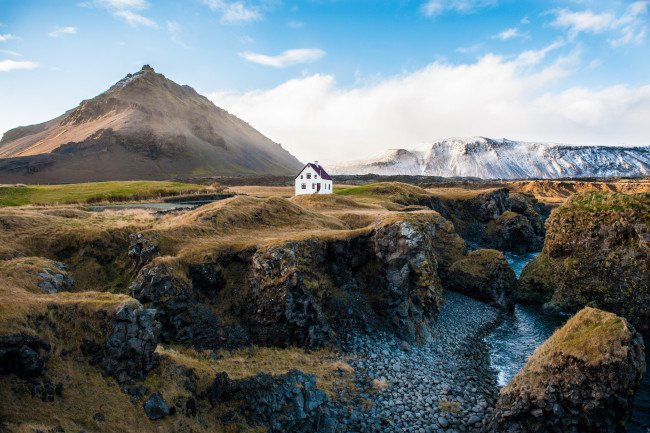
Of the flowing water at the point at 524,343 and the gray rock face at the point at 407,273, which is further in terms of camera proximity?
the gray rock face at the point at 407,273

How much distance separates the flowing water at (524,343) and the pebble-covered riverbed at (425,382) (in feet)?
3.32

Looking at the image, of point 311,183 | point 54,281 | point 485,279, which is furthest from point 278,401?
point 311,183

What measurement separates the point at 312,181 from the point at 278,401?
6297 centimetres

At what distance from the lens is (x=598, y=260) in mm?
33219

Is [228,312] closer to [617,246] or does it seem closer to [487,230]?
[617,246]

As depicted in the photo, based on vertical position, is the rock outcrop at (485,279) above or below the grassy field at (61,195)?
below

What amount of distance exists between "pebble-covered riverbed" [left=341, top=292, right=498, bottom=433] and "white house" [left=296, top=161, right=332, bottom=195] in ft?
165

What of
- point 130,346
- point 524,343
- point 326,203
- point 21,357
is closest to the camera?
point 21,357

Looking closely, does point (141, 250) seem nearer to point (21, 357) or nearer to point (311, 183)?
point (21, 357)

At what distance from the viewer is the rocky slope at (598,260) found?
30.3 meters

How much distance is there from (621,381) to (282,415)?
15535 mm

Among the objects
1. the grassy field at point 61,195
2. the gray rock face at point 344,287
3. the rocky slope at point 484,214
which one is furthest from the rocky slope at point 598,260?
the grassy field at point 61,195

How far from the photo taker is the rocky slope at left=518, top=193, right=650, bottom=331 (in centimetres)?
3030

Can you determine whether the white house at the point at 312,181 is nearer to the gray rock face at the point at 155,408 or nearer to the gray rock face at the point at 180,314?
the gray rock face at the point at 180,314
